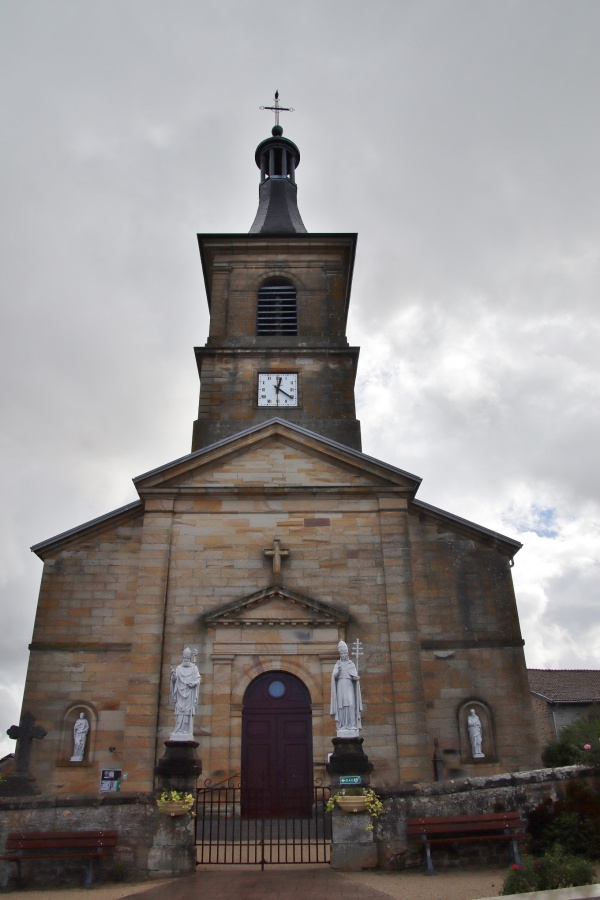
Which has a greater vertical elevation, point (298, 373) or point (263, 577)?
point (298, 373)

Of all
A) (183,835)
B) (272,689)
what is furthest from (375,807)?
(272,689)

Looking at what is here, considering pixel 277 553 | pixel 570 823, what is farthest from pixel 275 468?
pixel 570 823

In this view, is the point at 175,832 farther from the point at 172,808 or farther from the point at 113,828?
the point at 113,828

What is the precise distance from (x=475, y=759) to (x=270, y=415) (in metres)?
10.4

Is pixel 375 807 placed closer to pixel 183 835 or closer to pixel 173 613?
pixel 183 835

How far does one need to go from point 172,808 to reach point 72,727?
5610 mm

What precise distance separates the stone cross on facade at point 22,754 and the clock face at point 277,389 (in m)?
10.6

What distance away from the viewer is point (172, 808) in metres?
9.57

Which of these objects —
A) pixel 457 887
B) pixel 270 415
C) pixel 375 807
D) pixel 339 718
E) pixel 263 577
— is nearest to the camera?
pixel 457 887

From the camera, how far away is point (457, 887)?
8109 mm

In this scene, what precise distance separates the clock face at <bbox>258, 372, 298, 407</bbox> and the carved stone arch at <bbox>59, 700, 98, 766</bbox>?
376 inches

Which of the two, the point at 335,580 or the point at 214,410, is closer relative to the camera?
the point at 335,580

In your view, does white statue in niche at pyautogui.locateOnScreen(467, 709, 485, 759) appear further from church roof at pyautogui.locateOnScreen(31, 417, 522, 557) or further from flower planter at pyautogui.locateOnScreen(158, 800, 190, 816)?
flower planter at pyautogui.locateOnScreen(158, 800, 190, 816)

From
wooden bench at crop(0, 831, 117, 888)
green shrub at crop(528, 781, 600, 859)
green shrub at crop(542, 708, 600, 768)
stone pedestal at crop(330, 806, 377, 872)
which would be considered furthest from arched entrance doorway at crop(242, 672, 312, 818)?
green shrub at crop(528, 781, 600, 859)
